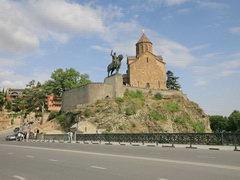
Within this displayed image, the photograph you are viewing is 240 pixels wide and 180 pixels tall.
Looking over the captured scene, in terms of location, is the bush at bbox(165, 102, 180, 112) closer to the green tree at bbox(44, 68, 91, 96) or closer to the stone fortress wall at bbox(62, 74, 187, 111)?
the stone fortress wall at bbox(62, 74, 187, 111)

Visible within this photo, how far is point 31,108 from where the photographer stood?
75.9 m

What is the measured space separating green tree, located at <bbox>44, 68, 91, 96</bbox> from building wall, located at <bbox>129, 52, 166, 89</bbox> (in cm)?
1539

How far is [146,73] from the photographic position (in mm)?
→ 69500

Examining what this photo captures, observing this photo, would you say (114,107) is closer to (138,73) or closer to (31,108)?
(138,73)

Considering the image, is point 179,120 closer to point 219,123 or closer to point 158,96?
point 158,96

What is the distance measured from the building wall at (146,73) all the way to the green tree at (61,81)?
1539cm

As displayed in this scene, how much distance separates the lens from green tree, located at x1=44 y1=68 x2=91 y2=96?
2766 inches

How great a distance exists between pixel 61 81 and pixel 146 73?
23521 mm

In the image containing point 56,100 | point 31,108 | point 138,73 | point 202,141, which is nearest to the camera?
point 202,141

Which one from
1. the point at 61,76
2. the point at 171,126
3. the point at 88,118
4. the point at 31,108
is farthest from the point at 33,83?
the point at 171,126

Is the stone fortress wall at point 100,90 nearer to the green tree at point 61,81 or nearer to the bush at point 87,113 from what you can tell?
the bush at point 87,113

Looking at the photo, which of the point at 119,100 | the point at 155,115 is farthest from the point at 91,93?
the point at 155,115

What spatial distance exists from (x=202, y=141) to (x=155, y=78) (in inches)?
1893

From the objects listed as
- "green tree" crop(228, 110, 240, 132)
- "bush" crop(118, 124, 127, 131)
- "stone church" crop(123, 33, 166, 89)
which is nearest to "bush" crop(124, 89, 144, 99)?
"bush" crop(118, 124, 127, 131)
